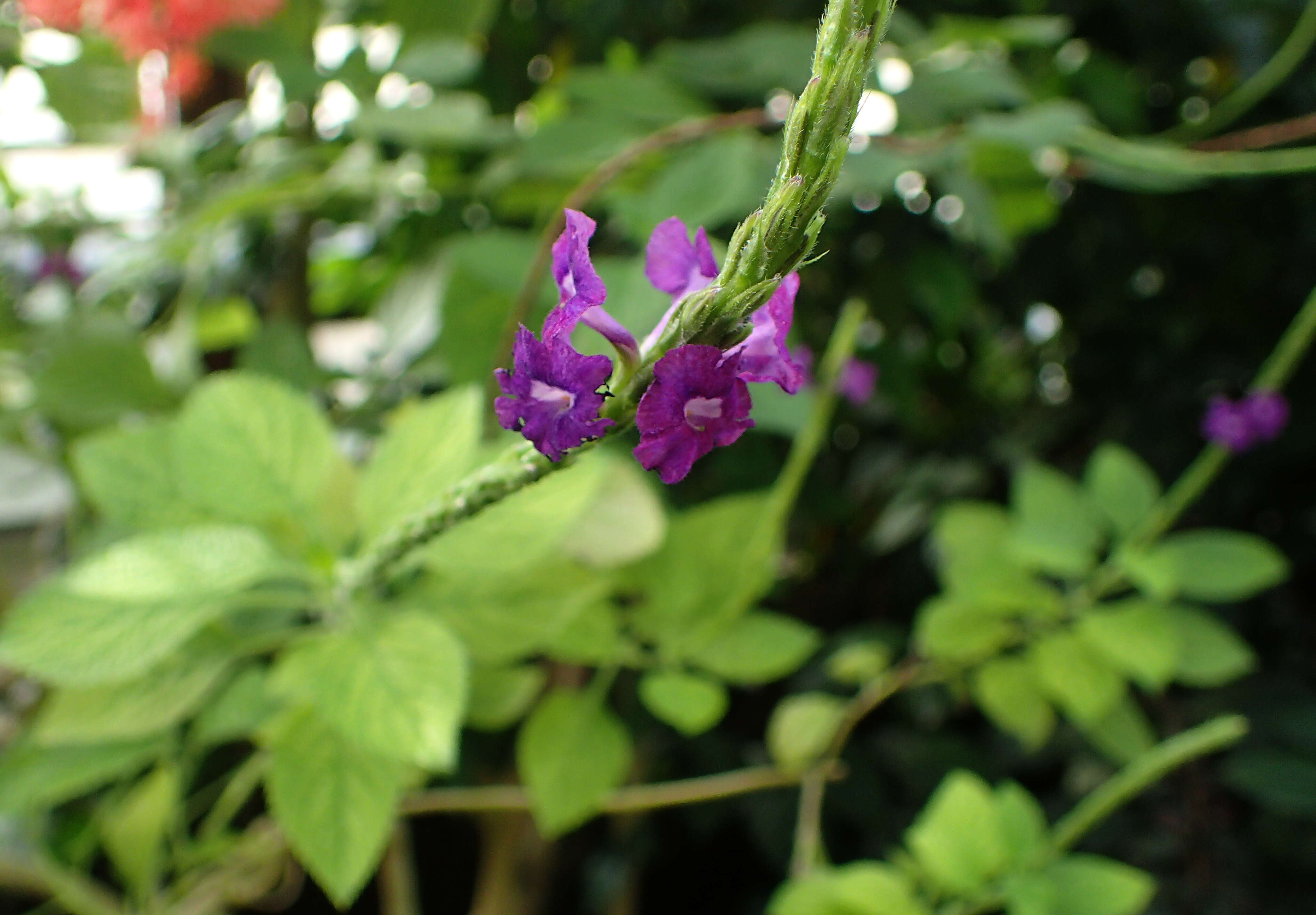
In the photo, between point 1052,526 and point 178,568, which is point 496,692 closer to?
point 178,568

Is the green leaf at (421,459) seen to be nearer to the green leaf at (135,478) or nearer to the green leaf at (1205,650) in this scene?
the green leaf at (135,478)

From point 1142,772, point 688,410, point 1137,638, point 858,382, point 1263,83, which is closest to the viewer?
point 688,410

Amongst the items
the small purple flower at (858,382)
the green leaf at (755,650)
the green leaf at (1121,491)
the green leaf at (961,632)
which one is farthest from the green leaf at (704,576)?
the small purple flower at (858,382)

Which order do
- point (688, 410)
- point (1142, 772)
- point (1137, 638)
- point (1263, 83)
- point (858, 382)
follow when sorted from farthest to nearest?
point (858, 382)
point (1263, 83)
point (1137, 638)
point (1142, 772)
point (688, 410)

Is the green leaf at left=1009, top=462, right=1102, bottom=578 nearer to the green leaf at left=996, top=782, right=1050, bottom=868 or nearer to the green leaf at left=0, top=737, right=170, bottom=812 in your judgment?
the green leaf at left=996, top=782, right=1050, bottom=868

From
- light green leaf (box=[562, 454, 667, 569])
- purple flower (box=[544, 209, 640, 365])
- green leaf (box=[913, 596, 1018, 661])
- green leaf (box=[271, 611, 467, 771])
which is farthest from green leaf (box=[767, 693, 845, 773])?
purple flower (box=[544, 209, 640, 365])

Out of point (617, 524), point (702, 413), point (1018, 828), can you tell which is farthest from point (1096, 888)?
point (702, 413)
